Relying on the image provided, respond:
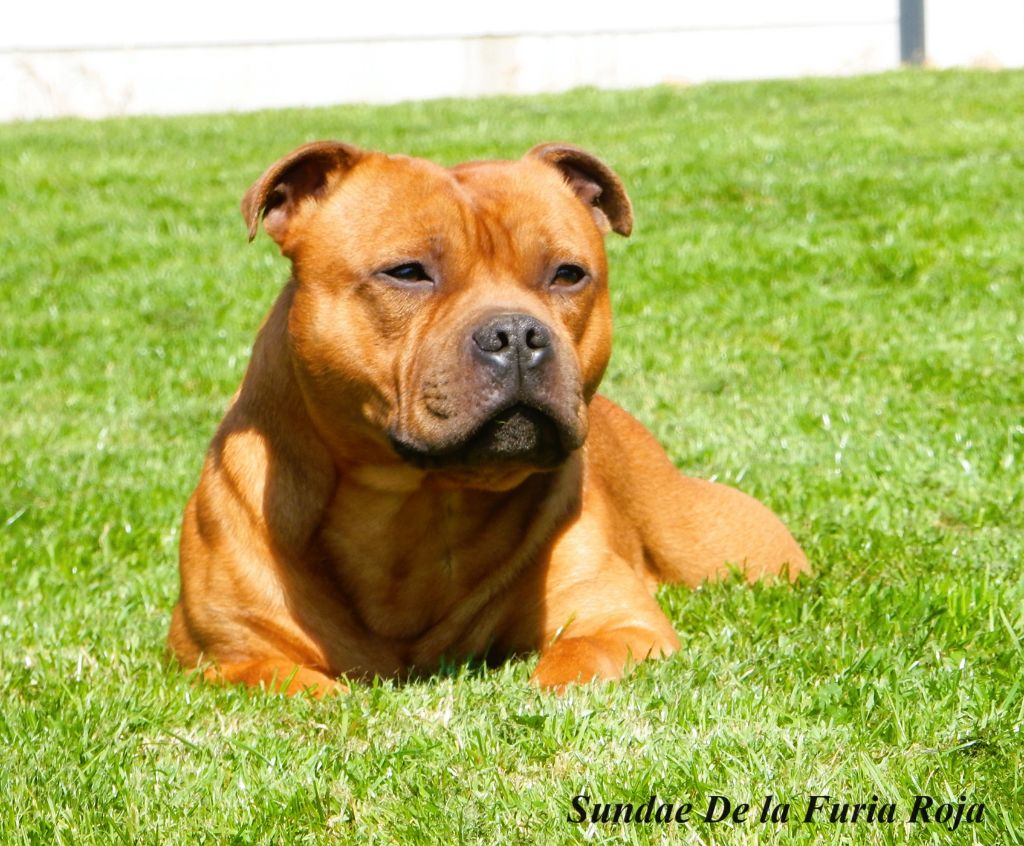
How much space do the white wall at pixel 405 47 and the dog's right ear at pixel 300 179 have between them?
1736 cm

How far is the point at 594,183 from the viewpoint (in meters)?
4.93

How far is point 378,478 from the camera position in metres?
4.24

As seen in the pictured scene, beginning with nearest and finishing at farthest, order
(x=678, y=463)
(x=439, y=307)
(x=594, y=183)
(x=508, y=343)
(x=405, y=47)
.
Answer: (x=508, y=343) < (x=439, y=307) < (x=594, y=183) < (x=678, y=463) < (x=405, y=47)

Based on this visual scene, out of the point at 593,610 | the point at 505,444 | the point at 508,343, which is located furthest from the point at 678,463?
the point at 508,343

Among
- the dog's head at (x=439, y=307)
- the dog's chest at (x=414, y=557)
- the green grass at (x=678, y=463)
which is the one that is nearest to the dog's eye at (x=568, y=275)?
the dog's head at (x=439, y=307)

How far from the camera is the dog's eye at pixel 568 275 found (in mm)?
4344

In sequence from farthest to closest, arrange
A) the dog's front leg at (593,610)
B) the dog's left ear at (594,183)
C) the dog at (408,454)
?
1. the dog's left ear at (594,183)
2. the dog's front leg at (593,610)
3. the dog at (408,454)

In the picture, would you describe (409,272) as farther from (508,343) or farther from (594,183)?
(594,183)

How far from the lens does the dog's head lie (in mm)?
3852

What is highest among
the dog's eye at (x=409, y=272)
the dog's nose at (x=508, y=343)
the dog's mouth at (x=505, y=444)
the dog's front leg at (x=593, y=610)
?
the dog's eye at (x=409, y=272)

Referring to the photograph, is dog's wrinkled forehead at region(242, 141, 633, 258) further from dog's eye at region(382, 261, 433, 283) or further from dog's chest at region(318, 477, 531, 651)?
dog's chest at region(318, 477, 531, 651)

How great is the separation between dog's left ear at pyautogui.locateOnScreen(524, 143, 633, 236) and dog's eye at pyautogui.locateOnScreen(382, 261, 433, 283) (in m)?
0.83

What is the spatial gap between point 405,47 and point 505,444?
18932 mm

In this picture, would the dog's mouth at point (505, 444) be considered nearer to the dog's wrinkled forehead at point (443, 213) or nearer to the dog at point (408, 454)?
the dog at point (408, 454)
